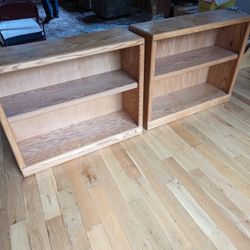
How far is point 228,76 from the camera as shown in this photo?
1931 mm

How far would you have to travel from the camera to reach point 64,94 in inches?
52.6

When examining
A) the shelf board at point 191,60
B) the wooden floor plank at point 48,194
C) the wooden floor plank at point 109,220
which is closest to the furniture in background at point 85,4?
the shelf board at point 191,60

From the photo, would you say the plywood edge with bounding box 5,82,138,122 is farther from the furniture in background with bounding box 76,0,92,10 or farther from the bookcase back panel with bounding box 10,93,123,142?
the furniture in background with bounding box 76,0,92,10

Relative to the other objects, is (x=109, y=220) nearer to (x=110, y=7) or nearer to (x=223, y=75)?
(x=223, y=75)

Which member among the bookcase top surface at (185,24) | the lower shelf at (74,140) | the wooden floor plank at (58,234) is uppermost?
the bookcase top surface at (185,24)

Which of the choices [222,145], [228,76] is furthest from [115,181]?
[228,76]

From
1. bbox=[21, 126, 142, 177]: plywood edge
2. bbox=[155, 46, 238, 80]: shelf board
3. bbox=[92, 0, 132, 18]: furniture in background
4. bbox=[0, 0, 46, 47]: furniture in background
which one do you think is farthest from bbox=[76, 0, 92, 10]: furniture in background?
bbox=[21, 126, 142, 177]: plywood edge

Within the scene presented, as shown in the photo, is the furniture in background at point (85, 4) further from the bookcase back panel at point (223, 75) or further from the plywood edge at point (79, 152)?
the plywood edge at point (79, 152)

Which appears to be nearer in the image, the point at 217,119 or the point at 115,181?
the point at 115,181

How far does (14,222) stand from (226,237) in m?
1.04

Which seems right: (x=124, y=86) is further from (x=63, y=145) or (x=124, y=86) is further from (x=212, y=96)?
(x=212, y=96)

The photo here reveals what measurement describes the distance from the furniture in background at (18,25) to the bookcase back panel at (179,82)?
126 cm

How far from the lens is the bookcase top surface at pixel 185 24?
134 cm

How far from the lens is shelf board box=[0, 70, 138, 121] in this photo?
1.22 m
